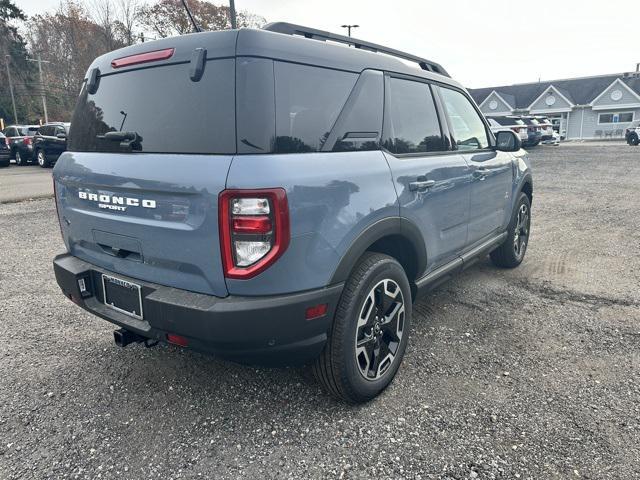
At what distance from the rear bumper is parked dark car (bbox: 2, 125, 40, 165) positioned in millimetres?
21117

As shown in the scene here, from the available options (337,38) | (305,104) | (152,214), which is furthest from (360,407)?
(337,38)

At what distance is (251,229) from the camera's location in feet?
6.64

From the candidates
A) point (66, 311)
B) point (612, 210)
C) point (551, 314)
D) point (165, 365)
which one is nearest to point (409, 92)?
point (551, 314)

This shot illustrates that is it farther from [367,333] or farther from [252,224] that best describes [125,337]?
[367,333]

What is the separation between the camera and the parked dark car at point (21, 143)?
19609 millimetres

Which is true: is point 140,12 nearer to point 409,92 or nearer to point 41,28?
point 41,28

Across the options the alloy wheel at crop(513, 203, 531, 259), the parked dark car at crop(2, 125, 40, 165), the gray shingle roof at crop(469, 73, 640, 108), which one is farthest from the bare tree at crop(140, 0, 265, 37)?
the alloy wheel at crop(513, 203, 531, 259)

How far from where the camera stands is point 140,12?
108 ft

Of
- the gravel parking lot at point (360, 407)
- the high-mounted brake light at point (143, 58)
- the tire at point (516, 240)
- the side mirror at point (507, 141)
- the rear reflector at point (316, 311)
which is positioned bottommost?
the gravel parking lot at point (360, 407)

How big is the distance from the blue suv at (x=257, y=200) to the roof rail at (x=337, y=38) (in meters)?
0.01

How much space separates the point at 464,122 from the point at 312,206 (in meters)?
2.33

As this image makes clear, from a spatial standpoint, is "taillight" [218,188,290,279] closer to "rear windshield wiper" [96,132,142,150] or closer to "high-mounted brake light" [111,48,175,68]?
"rear windshield wiper" [96,132,142,150]

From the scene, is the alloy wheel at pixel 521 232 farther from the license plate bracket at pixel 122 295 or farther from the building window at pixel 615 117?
the building window at pixel 615 117

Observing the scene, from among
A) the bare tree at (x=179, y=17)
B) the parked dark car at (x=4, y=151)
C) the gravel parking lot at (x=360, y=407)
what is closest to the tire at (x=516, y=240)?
the gravel parking lot at (x=360, y=407)
